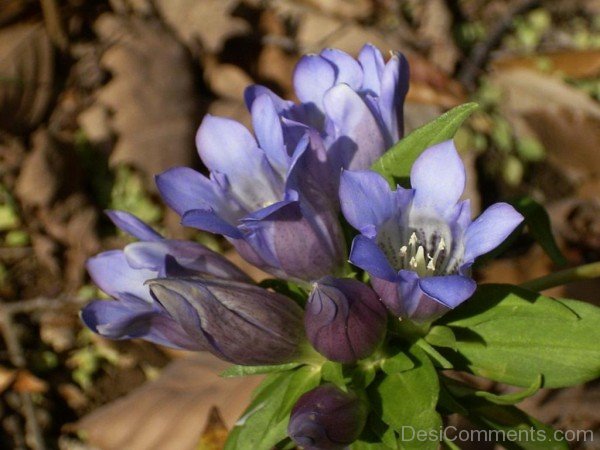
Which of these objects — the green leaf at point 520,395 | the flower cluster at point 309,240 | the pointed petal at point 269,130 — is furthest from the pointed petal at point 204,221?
the green leaf at point 520,395

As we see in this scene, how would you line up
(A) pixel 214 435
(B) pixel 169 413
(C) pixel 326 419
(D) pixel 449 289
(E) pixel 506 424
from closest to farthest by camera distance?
(D) pixel 449 289
(C) pixel 326 419
(E) pixel 506 424
(A) pixel 214 435
(B) pixel 169 413

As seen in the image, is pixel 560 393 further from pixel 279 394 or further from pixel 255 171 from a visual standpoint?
pixel 255 171

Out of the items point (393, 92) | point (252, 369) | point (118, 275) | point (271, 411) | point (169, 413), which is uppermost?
point (393, 92)

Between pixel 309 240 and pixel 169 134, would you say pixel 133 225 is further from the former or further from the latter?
pixel 169 134

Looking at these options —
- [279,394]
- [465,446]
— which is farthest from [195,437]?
[279,394]

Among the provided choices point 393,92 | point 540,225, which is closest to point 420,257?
Result: point 393,92

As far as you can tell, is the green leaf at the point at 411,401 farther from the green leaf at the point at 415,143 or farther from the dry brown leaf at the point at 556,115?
the dry brown leaf at the point at 556,115
